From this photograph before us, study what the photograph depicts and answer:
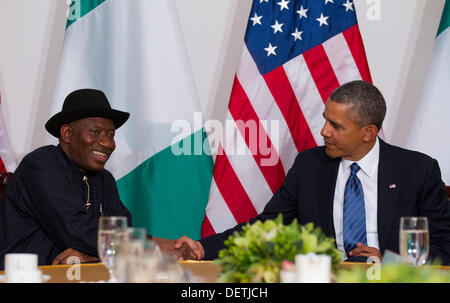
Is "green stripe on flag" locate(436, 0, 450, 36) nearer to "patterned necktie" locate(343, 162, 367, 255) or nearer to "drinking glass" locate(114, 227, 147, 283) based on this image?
"patterned necktie" locate(343, 162, 367, 255)

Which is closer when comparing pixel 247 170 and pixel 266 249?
pixel 266 249

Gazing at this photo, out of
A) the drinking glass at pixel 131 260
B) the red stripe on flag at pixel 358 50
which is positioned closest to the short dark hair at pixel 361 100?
the red stripe on flag at pixel 358 50

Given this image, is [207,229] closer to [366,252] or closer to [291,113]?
[291,113]

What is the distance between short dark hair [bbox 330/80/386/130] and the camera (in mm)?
3162

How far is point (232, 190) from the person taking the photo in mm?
3818

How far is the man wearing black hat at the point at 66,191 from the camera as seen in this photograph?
9.64 feet

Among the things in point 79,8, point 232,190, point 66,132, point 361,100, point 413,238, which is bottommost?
point 413,238

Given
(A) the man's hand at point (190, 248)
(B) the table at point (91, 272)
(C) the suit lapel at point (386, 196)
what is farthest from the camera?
(C) the suit lapel at point (386, 196)

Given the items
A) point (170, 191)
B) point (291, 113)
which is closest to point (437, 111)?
point (291, 113)

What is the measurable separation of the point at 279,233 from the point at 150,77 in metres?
2.46

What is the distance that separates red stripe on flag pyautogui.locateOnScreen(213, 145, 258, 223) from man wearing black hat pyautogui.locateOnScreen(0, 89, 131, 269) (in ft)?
2.16

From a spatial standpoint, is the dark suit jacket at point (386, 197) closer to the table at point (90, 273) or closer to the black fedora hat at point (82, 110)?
the table at point (90, 273)

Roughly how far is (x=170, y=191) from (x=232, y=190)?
1.23ft
